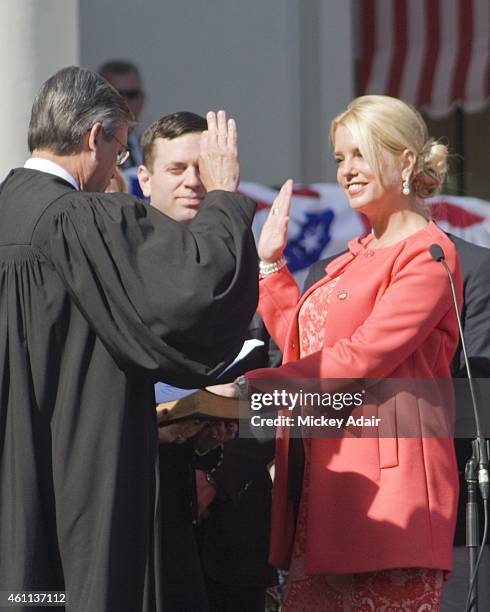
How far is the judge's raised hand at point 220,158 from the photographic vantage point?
389 cm

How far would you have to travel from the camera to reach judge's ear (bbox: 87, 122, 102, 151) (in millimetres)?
3832

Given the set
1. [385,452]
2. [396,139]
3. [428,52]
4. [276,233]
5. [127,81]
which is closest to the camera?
[385,452]

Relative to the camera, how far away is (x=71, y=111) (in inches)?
151

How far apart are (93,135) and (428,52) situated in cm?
630

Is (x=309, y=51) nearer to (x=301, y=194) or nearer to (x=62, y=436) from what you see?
(x=301, y=194)

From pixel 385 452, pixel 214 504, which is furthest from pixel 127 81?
pixel 385 452

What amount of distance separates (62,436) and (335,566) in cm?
92

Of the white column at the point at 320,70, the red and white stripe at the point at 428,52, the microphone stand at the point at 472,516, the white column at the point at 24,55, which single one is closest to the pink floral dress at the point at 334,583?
the microphone stand at the point at 472,516

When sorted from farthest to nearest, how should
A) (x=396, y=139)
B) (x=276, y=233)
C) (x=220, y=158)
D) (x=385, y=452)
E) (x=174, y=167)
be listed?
1. (x=174, y=167)
2. (x=276, y=233)
3. (x=396, y=139)
4. (x=385, y=452)
5. (x=220, y=158)

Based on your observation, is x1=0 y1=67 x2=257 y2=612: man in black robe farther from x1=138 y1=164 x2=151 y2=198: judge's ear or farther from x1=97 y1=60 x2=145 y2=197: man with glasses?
x1=97 y1=60 x2=145 y2=197: man with glasses

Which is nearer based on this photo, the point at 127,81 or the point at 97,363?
the point at 97,363

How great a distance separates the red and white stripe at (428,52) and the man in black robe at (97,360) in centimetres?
616

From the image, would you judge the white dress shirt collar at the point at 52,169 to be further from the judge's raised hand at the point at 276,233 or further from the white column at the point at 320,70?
the white column at the point at 320,70

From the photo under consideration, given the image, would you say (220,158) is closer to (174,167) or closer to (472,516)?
(174,167)
